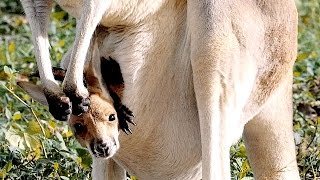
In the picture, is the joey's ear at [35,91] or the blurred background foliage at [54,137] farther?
the blurred background foliage at [54,137]

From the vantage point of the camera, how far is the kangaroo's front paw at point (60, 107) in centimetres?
438

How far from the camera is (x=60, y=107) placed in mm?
4379

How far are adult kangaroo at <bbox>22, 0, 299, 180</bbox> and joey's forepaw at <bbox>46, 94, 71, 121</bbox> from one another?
0.34 feet

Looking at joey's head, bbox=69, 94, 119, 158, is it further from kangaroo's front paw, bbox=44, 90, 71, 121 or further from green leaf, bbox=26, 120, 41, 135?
green leaf, bbox=26, 120, 41, 135

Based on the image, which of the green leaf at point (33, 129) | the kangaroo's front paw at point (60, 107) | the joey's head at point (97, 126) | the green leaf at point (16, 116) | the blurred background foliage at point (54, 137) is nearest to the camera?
the kangaroo's front paw at point (60, 107)

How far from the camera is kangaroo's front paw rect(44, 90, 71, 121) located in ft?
14.4

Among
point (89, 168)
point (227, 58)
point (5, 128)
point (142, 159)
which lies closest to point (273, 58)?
point (227, 58)

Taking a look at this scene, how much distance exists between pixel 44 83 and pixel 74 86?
14 cm

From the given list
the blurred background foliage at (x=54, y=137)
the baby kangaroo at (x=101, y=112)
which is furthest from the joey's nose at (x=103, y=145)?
the blurred background foliage at (x=54, y=137)

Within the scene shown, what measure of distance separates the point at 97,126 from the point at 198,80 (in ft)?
1.45

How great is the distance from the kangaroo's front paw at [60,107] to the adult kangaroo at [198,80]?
0.33ft

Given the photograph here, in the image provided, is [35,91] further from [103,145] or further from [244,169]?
[244,169]

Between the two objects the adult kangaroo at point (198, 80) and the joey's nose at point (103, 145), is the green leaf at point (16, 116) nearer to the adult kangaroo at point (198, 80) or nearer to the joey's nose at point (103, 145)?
the adult kangaroo at point (198, 80)

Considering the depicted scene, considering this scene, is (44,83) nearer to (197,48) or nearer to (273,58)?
(197,48)
